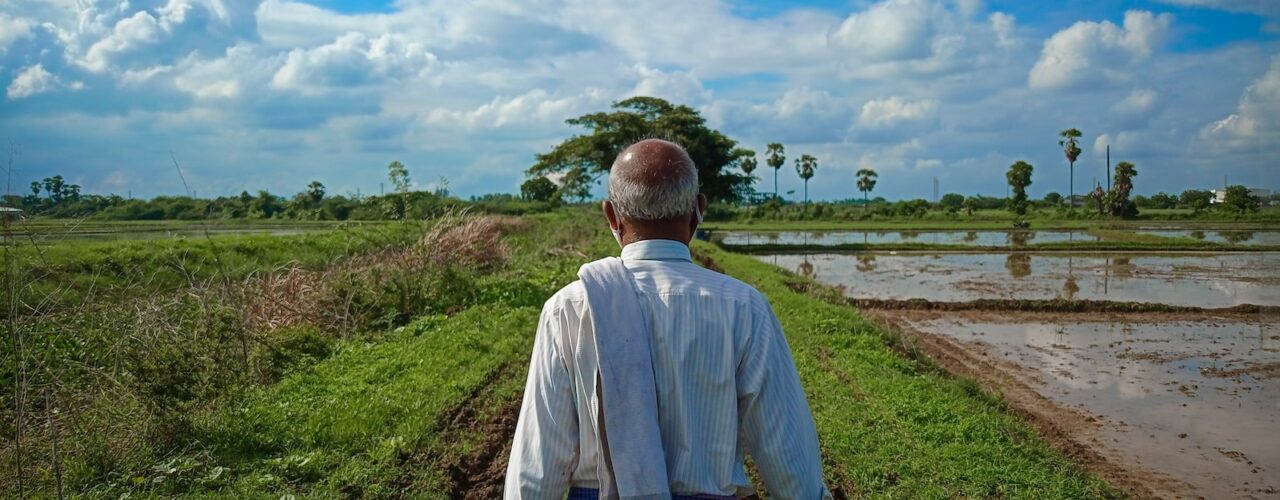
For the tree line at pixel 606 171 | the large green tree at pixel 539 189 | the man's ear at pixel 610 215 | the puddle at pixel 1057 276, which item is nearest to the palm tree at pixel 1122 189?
the tree line at pixel 606 171

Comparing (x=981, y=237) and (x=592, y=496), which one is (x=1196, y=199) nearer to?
(x=981, y=237)

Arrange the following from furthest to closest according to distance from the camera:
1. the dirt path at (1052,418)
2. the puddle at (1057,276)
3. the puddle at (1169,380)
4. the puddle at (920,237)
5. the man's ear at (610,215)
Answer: the puddle at (920,237)
the puddle at (1057,276)
the puddle at (1169,380)
the dirt path at (1052,418)
the man's ear at (610,215)

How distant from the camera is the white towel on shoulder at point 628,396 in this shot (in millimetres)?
1809

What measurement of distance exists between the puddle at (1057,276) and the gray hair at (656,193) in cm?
1595

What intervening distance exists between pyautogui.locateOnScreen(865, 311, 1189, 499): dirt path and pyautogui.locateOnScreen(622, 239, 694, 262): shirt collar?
221 inches

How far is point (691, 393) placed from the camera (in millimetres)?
1901

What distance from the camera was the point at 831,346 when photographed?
9461mm

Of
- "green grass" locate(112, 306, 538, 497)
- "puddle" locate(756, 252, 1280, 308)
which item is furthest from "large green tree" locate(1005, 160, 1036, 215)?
"green grass" locate(112, 306, 538, 497)

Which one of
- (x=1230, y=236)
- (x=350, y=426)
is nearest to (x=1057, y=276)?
(x=1230, y=236)

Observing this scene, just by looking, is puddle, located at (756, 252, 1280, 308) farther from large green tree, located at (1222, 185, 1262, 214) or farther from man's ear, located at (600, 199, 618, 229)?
large green tree, located at (1222, 185, 1262, 214)

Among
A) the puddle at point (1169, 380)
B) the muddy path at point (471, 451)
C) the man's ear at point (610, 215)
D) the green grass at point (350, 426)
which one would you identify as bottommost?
the puddle at point (1169, 380)

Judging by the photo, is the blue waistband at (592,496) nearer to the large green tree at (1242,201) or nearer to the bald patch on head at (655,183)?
the bald patch on head at (655,183)

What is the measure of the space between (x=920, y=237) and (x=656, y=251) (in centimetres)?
3755

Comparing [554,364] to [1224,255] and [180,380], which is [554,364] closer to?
[180,380]
